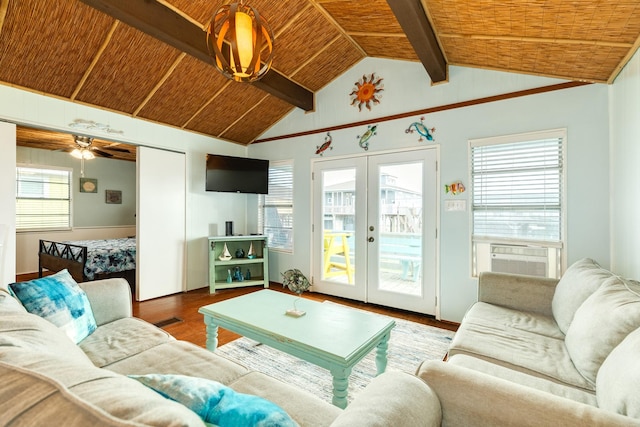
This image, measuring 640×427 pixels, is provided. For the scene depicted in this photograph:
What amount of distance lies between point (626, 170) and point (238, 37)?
2920 millimetres

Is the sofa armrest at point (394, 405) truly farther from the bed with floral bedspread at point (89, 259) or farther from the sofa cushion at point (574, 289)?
the bed with floral bedspread at point (89, 259)

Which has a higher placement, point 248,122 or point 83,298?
point 248,122

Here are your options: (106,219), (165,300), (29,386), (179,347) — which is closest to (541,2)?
(29,386)

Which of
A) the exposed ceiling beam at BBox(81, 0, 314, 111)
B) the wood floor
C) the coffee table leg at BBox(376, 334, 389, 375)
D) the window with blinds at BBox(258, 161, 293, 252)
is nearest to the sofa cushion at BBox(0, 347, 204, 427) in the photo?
the coffee table leg at BBox(376, 334, 389, 375)

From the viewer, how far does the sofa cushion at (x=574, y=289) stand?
1809 millimetres

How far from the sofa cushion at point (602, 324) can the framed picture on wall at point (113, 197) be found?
792 centimetres

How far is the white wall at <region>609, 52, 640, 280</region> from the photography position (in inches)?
83.3

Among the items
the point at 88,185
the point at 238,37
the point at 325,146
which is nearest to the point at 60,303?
the point at 238,37

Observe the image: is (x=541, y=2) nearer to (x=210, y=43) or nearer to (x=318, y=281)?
(x=210, y=43)

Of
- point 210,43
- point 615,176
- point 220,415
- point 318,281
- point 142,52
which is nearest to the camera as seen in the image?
point 220,415

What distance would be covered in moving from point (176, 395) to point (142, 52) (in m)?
3.35

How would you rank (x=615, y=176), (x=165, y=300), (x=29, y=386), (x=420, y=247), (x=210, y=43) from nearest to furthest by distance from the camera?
1. (x=29, y=386)
2. (x=210, y=43)
3. (x=615, y=176)
4. (x=420, y=247)
5. (x=165, y=300)

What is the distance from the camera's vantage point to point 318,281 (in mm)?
4375

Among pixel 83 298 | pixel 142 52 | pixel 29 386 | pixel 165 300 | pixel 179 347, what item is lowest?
pixel 165 300
